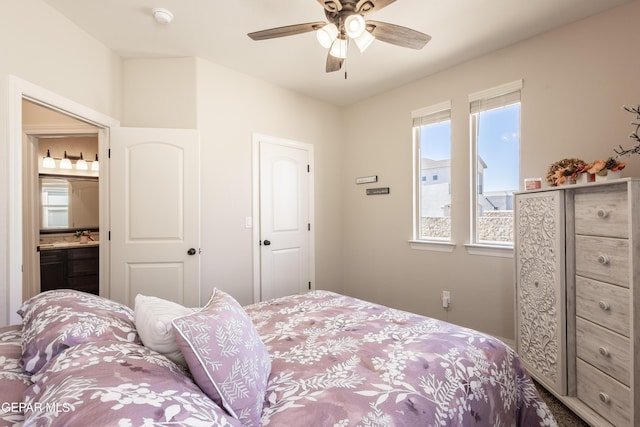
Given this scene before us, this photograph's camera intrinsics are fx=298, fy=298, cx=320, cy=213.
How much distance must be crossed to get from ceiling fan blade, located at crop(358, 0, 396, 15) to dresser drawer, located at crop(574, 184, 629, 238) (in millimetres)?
1598

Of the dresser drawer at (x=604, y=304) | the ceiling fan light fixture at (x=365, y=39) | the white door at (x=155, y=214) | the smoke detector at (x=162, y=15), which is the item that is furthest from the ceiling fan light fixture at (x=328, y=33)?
the dresser drawer at (x=604, y=304)

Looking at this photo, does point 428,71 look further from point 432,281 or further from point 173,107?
point 173,107

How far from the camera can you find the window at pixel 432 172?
3168 mm

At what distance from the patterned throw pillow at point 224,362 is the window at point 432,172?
8.90 ft

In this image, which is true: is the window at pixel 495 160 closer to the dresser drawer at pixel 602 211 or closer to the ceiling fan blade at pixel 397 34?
the dresser drawer at pixel 602 211

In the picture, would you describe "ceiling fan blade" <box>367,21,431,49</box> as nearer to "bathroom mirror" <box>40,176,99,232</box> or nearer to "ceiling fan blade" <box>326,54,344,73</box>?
"ceiling fan blade" <box>326,54,344,73</box>

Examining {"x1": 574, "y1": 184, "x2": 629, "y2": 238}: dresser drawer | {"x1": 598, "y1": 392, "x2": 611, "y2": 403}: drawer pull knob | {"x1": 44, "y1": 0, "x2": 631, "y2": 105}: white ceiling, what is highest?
{"x1": 44, "y1": 0, "x2": 631, "y2": 105}: white ceiling

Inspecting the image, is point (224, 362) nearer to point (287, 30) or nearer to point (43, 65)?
point (287, 30)

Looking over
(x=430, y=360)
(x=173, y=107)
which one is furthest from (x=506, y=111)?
(x=173, y=107)

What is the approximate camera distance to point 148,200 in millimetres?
2646

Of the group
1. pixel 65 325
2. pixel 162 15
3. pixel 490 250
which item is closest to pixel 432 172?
pixel 490 250

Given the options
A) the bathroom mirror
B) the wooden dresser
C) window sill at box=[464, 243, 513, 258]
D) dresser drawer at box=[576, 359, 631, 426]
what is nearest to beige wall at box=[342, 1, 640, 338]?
window sill at box=[464, 243, 513, 258]

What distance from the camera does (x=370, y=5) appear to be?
1666 mm

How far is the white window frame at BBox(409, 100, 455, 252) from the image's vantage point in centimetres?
311
